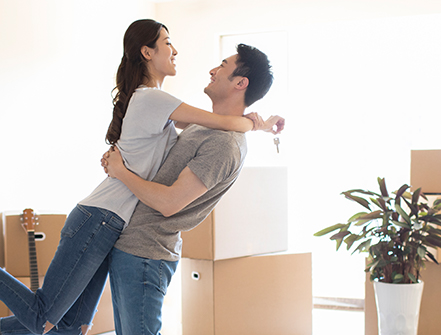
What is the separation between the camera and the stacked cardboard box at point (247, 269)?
2.34m

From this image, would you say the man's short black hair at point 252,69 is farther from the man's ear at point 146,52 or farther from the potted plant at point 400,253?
the potted plant at point 400,253

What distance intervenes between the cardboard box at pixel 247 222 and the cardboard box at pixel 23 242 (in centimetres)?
68

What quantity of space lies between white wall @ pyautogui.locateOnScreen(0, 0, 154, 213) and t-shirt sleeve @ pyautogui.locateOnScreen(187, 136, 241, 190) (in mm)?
1683

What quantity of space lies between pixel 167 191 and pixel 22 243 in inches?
55.2

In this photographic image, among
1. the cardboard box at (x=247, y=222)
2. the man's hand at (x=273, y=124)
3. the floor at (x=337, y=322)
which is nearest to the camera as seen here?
the man's hand at (x=273, y=124)

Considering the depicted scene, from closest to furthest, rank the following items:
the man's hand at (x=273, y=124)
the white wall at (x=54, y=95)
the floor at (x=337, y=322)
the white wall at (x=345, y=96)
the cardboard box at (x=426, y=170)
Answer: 1. the man's hand at (x=273, y=124)
2. the cardboard box at (x=426, y=170)
3. the white wall at (x=54, y=95)
4. the floor at (x=337, y=322)
5. the white wall at (x=345, y=96)

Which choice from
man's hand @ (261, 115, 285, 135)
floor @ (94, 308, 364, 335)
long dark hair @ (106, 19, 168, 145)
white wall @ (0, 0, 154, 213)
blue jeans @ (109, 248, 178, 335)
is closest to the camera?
blue jeans @ (109, 248, 178, 335)

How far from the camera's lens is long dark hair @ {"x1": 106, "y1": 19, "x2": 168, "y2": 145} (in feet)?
4.59

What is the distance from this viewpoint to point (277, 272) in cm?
247

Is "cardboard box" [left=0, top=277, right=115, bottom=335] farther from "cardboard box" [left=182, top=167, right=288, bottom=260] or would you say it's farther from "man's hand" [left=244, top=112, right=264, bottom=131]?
"man's hand" [left=244, top=112, right=264, bottom=131]

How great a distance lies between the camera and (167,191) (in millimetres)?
1274

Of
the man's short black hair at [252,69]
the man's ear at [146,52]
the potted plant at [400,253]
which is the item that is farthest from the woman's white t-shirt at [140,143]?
the potted plant at [400,253]

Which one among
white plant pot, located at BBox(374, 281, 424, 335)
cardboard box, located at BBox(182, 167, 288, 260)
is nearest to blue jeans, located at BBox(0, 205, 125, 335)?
cardboard box, located at BBox(182, 167, 288, 260)

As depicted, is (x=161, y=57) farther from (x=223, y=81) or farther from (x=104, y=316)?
(x=104, y=316)
